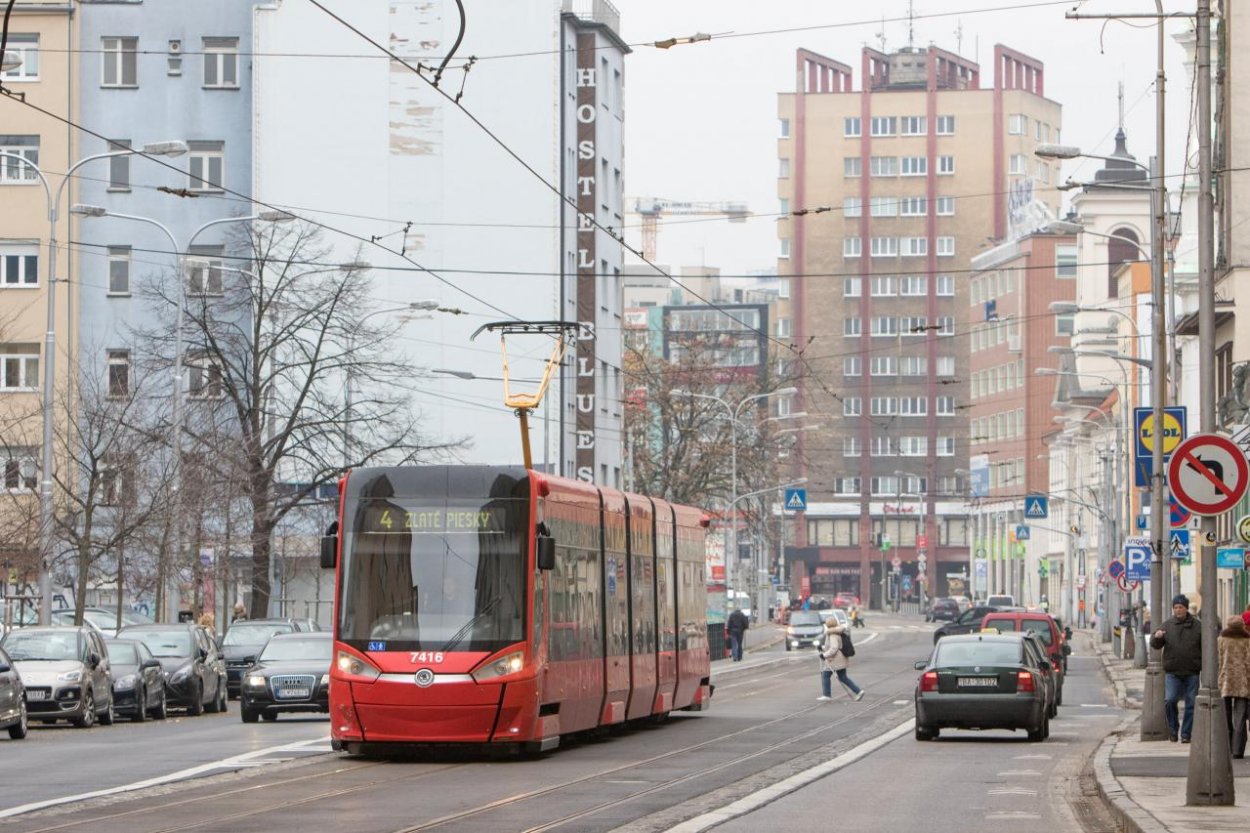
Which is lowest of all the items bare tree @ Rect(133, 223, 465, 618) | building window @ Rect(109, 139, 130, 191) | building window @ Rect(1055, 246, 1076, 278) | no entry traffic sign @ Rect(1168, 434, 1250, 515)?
no entry traffic sign @ Rect(1168, 434, 1250, 515)

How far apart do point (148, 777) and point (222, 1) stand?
54036mm

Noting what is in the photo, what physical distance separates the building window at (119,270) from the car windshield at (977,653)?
4565 cm

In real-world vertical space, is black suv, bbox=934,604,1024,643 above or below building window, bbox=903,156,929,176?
below

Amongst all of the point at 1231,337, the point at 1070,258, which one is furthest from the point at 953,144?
the point at 1231,337

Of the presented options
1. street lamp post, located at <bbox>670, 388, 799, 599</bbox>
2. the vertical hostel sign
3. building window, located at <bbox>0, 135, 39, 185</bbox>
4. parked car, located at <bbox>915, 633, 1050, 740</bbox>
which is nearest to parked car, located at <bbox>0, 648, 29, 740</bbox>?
parked car, located at <bbox>915, 633, 1050, 740</bbox>

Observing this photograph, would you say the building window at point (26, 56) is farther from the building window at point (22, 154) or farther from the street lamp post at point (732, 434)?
the street lamp post at point (732, 434)

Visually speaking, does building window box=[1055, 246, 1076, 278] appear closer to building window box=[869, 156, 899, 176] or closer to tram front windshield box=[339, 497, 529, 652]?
building window box=[869, 156, 899, 176]

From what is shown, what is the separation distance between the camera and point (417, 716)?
77.2 ft

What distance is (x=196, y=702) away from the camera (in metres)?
39.3

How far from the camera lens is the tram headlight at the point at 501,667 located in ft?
77.2

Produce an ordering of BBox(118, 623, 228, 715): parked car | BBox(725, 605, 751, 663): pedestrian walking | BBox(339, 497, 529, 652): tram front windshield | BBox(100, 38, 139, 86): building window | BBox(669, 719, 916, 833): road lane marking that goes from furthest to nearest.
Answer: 1. BBox(100, 38, 139, 86): building window
2. BBox(725, 605, 751, 663): pedestrian walking
3. BBox(118, 623, 228, 715): parked car
4. BBox(339, 497, 529, 652): tram front windshield
5. BBox(669, 719, 916, 833): road lane marking

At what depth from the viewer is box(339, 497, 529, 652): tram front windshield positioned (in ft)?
77.7

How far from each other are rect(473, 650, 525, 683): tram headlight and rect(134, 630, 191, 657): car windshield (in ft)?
55.7

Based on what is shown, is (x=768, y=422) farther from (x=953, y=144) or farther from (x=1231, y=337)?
(x=953, y=144)
